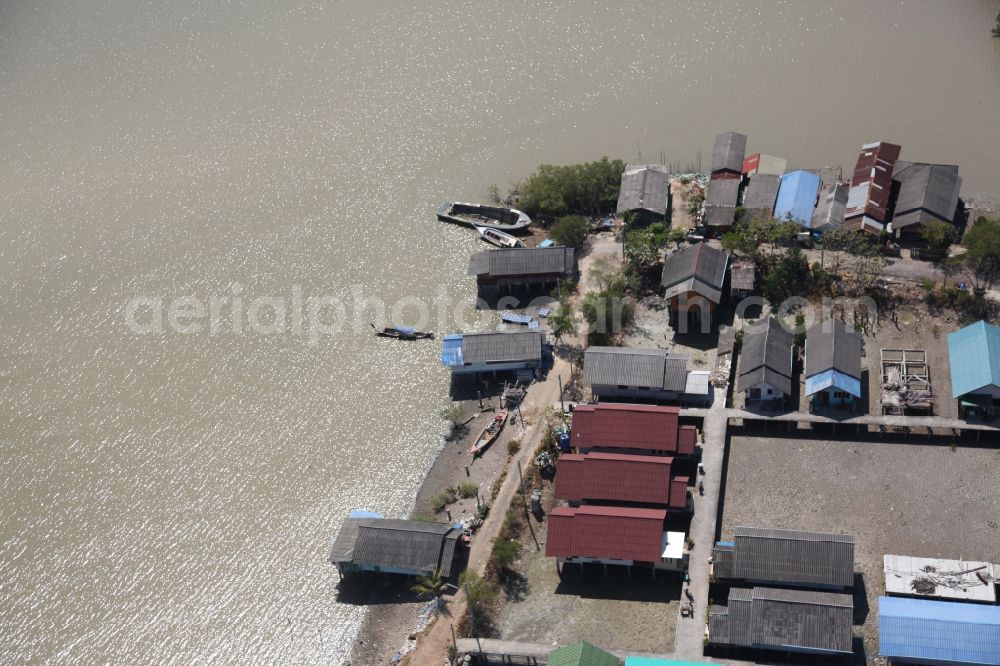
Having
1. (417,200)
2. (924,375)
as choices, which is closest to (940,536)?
(924,375)

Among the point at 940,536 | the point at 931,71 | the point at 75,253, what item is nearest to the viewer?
the point at 940,536

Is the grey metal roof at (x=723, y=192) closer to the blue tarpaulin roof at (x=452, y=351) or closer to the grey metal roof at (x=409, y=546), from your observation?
the blue tarpaulin roof at (x=452, y=351)

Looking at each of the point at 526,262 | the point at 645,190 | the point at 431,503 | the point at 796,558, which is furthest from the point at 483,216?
the point at 796,558

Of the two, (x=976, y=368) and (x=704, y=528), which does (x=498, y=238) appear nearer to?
(x=704, y=528)

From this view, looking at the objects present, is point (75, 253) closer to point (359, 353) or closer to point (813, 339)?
point (359, 353)

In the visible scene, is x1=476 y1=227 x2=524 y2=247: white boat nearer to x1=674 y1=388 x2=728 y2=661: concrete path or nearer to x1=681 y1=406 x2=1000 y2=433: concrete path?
x1=674 y1=388 x2=728 y2=661: concrete path

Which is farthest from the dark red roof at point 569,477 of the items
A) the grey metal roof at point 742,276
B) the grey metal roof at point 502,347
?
the grey metal roof at point 742,276

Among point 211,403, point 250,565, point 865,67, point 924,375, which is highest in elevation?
point 865,67
